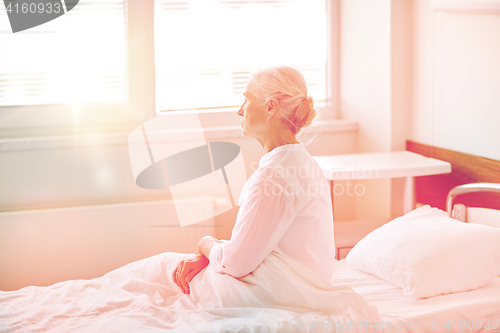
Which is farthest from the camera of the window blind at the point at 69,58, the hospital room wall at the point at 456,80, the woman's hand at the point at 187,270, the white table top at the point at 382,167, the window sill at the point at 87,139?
the window blind at the point at 69,58

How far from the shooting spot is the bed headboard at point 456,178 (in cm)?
210

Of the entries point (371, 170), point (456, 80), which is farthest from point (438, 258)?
point (456, 80)

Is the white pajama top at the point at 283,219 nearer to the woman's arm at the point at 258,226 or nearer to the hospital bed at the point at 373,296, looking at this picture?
the woman's arm at the point at 258,226

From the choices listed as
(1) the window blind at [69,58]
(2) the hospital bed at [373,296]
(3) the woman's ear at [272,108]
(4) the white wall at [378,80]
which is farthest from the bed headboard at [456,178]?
(1) the window blind at [69,58]

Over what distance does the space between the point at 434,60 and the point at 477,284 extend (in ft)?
3.84

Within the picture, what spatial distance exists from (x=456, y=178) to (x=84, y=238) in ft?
6.07

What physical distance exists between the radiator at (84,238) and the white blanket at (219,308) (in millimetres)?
836

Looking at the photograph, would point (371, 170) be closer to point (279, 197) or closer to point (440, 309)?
point (440, 309)

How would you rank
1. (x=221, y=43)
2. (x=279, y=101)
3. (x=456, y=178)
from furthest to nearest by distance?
(x=221, y=43), (x=456, y=178), (x=279, y=101)

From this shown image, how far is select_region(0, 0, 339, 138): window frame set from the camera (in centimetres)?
272

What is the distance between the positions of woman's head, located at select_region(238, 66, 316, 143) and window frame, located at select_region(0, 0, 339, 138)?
137 centimetres

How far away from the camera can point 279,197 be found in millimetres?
1457

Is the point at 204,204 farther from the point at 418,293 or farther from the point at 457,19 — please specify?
the point at 457,19

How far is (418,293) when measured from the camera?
1713 mm
